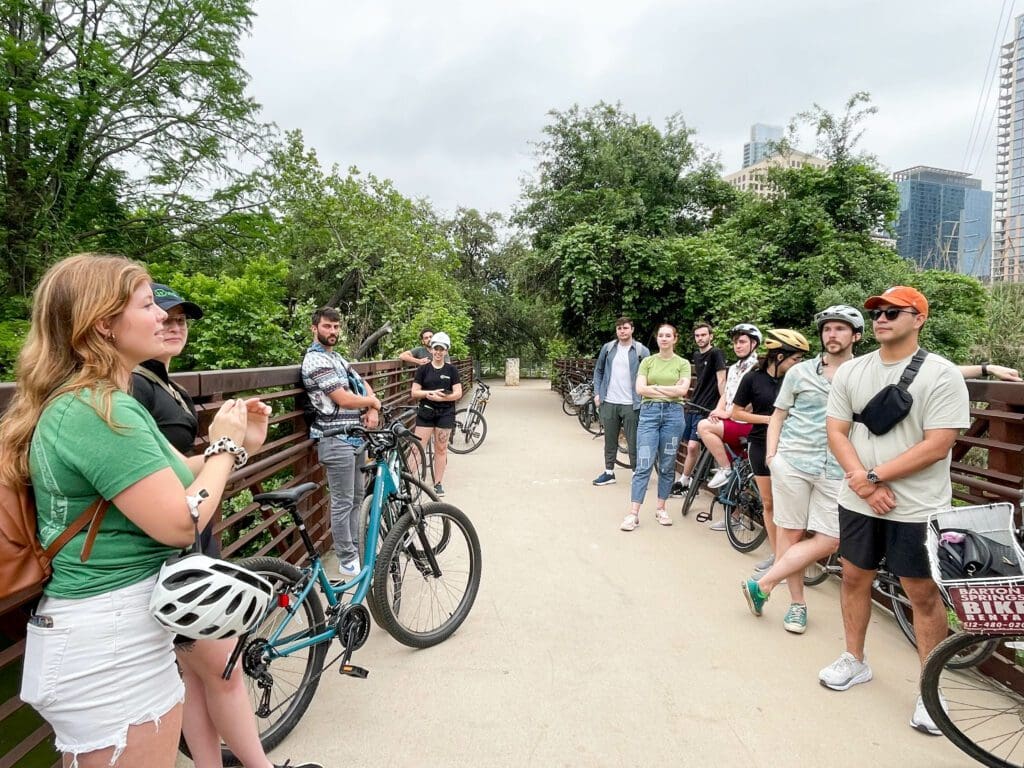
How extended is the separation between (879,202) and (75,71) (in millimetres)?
19694

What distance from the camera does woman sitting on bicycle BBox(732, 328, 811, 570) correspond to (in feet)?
13.4

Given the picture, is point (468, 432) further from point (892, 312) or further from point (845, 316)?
point (892, 312)

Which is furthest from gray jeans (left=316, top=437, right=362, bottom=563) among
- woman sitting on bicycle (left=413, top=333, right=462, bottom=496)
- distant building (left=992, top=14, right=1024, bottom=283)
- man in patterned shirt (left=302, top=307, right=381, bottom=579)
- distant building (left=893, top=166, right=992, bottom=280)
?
distant building (left=992, top=14, right=1024, bottom=283)

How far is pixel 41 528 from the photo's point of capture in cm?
118

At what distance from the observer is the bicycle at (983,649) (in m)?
1.85

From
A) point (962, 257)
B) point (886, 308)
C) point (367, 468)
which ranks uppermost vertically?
point (962, 257)

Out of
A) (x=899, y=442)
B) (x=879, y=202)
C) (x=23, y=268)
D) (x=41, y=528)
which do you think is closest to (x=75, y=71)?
(x=23, y=268)

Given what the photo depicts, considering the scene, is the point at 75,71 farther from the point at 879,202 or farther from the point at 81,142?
the point at 879,202

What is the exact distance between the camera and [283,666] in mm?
2432

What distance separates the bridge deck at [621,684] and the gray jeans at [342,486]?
2.72 feet

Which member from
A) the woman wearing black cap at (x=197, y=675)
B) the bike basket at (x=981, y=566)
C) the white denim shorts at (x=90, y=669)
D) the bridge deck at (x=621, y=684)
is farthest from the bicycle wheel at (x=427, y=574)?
the bike basket at (x=981, y=566)

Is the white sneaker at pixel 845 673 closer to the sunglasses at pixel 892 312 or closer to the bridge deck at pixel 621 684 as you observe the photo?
the bridge deck at pixel 621 684

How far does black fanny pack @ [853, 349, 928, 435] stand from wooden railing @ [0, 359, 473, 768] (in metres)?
2.72

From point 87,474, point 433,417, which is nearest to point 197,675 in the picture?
point 87,474
